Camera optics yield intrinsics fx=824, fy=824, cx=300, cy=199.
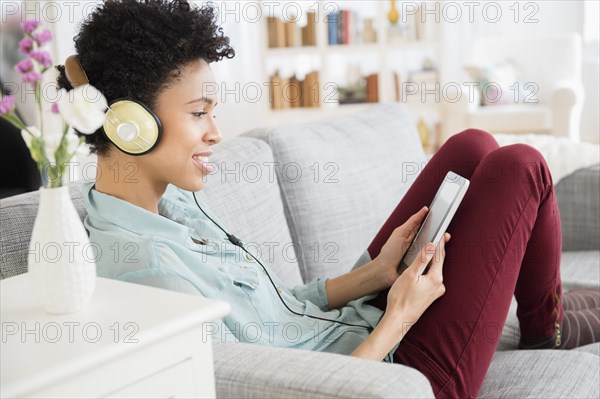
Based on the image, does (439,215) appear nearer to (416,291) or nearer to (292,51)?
(416,291)

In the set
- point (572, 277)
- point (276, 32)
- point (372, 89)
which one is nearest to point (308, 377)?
point (572, 277)

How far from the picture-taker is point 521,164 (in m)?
1.51

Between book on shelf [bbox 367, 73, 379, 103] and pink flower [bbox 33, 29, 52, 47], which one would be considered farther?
book on shelf [bbox 367, 73, 379, 103]

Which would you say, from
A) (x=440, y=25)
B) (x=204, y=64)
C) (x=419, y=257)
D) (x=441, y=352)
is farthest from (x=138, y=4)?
(x=440, y=25)

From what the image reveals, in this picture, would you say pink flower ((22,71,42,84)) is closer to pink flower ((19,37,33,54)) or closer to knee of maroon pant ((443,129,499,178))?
pink flower ((19,37,33,54))

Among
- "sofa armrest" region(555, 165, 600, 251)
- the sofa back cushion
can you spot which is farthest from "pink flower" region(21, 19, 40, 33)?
"sofa armrest" region(555, 165, 600, 251)

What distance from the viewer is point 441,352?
138 centimetres

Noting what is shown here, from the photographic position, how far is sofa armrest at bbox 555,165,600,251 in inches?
93.7

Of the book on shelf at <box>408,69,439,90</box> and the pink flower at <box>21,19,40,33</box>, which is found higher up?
the pink flower at <box>21,19,40,33</box>

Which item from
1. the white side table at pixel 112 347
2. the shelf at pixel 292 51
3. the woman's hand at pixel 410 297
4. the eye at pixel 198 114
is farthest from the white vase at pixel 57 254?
the shelf at pixel 292 51

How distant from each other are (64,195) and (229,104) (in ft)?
17.0

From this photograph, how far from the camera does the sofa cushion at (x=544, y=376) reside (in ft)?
4.63

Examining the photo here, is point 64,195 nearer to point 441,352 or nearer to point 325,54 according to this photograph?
point 441,352

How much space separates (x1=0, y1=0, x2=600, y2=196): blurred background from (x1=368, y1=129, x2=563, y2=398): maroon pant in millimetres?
3363
